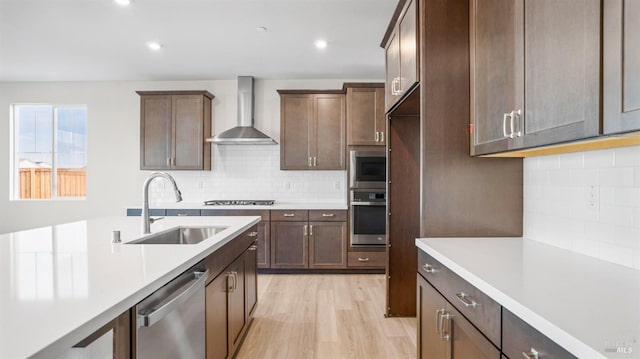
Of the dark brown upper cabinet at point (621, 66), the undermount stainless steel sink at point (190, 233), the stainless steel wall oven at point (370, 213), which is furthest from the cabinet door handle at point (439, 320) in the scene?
the stainless steel wall oven at point (370, 213)

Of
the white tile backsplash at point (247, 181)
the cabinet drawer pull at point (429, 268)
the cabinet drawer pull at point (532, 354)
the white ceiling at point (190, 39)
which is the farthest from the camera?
the white tile backsplash at point (247, 181)

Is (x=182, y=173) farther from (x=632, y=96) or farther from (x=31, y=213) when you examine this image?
(x=632, y=96)

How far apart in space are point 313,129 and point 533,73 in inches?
134

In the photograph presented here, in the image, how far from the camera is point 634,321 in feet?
2.61

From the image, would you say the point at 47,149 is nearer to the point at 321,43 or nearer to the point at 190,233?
the point at 190,233

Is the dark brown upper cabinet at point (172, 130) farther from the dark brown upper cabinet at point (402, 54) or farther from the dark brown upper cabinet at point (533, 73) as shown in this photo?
the dark brown upper cabinet at point (533, 73)

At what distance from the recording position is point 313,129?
15.1 ft

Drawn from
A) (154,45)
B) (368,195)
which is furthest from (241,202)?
(154,45)

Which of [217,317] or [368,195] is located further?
[368,195]

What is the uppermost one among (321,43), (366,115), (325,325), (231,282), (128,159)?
(321,43)

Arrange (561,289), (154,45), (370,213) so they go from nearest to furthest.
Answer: (561,289), (154,45), (370,213)

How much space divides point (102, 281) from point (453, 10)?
2.12m

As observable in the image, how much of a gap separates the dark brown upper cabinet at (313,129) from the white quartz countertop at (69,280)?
2707 mm

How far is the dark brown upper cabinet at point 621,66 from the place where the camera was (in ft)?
2.96
